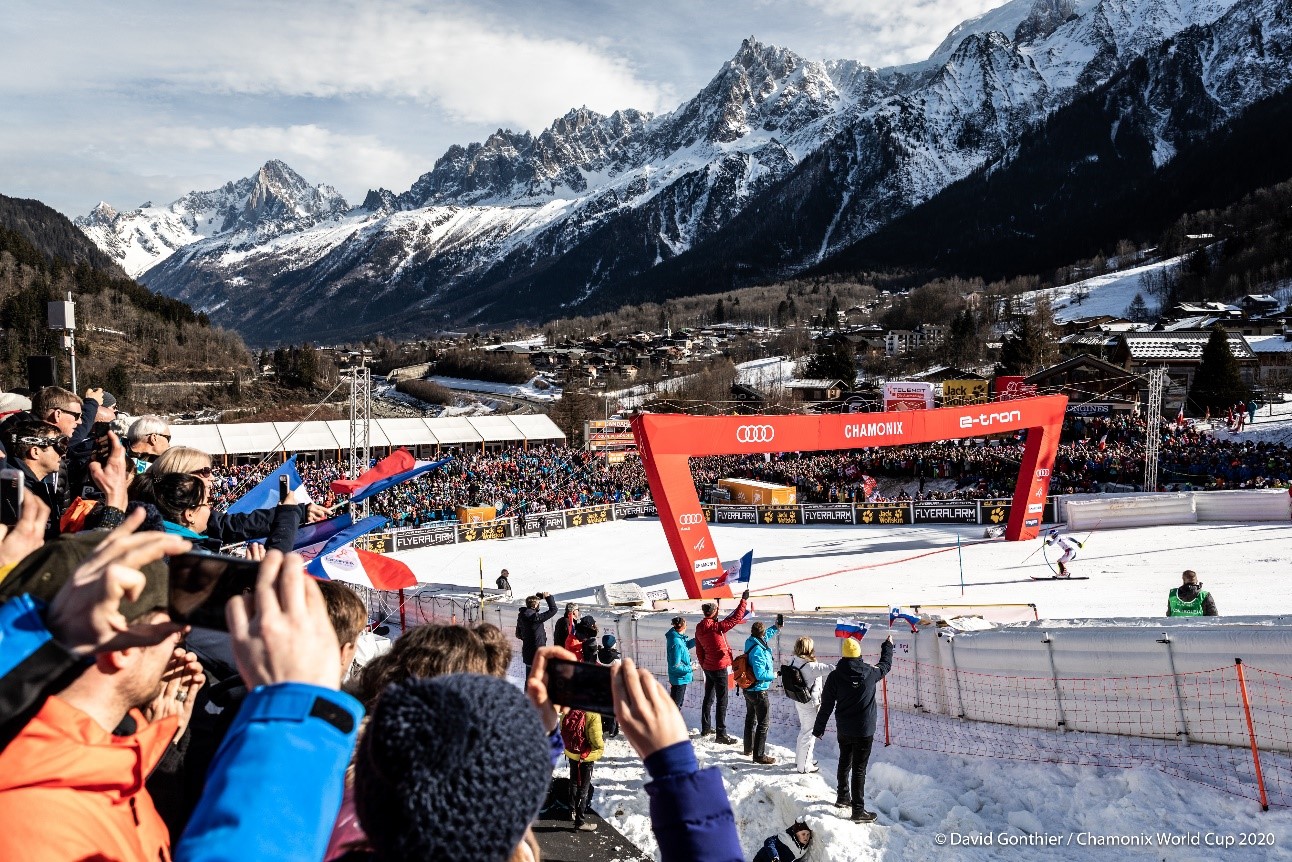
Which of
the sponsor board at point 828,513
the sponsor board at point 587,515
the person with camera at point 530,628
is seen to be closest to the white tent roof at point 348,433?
the sponsor board at point 587,515

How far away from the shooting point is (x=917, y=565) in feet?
61.5

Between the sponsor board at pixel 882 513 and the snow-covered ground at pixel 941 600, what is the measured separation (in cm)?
90

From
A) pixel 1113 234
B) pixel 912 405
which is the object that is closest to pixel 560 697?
pixel 912 405

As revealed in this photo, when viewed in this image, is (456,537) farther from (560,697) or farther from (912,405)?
(560,697)

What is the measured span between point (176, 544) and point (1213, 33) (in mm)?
257243

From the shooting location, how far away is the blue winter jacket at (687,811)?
155 cm

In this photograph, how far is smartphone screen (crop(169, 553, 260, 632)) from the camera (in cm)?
137

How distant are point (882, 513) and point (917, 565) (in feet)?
22.8

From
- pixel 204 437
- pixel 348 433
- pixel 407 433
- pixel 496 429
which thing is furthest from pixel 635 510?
pixel 204 437

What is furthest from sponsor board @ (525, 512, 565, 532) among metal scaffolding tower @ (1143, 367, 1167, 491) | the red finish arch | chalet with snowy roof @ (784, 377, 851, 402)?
chalet with snowy roof @ (784, 377, 851, 402)

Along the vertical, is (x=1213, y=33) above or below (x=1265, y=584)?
above

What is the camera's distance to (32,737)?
148 cm

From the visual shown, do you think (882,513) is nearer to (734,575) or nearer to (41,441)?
(734,575)

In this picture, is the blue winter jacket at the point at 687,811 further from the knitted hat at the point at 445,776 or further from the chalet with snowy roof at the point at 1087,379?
the chalet with snowy roof at the point at 1087,379
